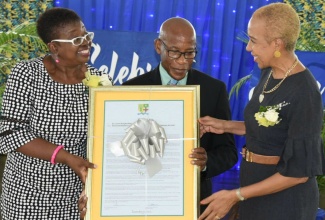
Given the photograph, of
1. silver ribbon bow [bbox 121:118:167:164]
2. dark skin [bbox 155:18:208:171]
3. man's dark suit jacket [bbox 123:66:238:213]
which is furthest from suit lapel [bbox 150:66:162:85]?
silver ribbon bow [bbox 121:118:167:164]

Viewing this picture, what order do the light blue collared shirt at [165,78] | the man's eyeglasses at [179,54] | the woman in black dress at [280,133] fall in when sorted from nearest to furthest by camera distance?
the woman in black dress at [280,133] < the man's eyeglasses at [179,54] < the light blue collared shirt at [165,78]

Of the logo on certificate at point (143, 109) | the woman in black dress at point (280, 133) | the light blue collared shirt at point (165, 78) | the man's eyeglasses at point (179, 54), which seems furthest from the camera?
the light blue collared shirt at point (165, 78)

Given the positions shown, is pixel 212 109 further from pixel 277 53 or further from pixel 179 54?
pixel 277 53

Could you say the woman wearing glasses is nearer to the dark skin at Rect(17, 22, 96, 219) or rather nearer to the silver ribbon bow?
the dark skin at Rect(17, 22, 96, 219)

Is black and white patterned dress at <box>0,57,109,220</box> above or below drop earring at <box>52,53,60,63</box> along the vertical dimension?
below

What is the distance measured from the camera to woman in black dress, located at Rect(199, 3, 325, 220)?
2619 millimetres

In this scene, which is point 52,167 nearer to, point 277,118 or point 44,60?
point 44,60

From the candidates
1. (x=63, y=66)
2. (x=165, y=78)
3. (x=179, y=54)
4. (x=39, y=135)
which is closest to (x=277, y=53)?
(x=179, y=54)

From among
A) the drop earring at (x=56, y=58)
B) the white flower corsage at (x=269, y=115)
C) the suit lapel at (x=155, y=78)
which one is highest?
the drop earring at (x=56, y=58)

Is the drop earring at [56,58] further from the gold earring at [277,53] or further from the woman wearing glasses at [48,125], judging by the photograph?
the gold earring at [277,53]

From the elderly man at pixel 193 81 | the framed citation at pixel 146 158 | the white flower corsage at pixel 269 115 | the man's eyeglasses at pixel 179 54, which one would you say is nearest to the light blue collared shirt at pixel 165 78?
the elderly man at pixel 193 81

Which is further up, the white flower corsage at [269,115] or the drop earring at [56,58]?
the drop earring at [56,58]

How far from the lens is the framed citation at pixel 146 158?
2701 mm

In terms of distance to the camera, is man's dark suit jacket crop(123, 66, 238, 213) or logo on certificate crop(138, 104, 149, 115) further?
man's dark suit jacket crop(123, 66, 238, 213)
